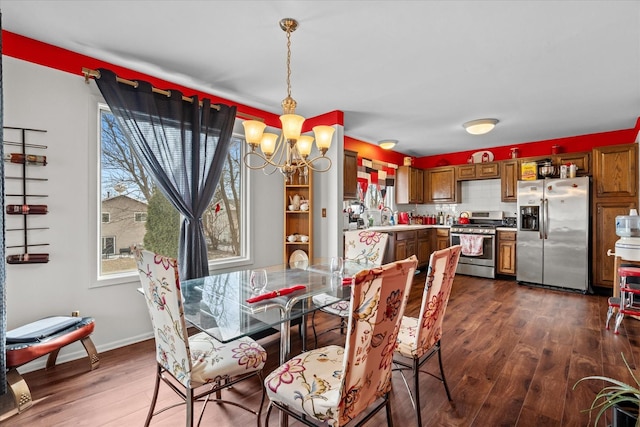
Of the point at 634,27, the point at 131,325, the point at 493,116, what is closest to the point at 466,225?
the point at 493,116

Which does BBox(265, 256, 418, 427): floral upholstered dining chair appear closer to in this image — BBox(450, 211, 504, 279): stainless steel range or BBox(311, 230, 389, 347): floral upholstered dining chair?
BBox(311, 230, 389, 347): floral upholstered dining chair

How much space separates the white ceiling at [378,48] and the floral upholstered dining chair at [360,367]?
1721mm

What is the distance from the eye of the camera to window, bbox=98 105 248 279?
2.67 metres

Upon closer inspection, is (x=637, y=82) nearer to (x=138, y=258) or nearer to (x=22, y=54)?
(x=138, y=258)

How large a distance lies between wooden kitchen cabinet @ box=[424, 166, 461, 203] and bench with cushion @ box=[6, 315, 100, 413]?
5849mm

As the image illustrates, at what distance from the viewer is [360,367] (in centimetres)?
118

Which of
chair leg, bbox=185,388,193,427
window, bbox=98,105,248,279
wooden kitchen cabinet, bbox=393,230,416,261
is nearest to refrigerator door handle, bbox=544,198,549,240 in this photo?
wooden kitchen cabinet, bbox=393,230,416,261

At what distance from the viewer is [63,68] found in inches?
93.5

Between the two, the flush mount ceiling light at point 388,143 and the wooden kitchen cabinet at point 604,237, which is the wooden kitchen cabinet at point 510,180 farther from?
the flush mount ceiling light at point 388,143

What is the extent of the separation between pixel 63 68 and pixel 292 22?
1851 mm

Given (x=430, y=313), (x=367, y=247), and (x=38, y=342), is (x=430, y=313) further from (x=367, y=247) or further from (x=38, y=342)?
(x=38, y=342)

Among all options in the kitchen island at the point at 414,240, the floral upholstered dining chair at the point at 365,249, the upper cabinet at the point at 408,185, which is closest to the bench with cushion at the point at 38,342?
the floral upholstered dining chair at the point at 365,249

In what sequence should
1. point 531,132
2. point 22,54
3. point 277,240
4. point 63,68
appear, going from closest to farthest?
point 22,54 < point 63,68 < point 277,240 < point 531,132

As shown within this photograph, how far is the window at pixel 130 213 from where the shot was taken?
8.75 ft
